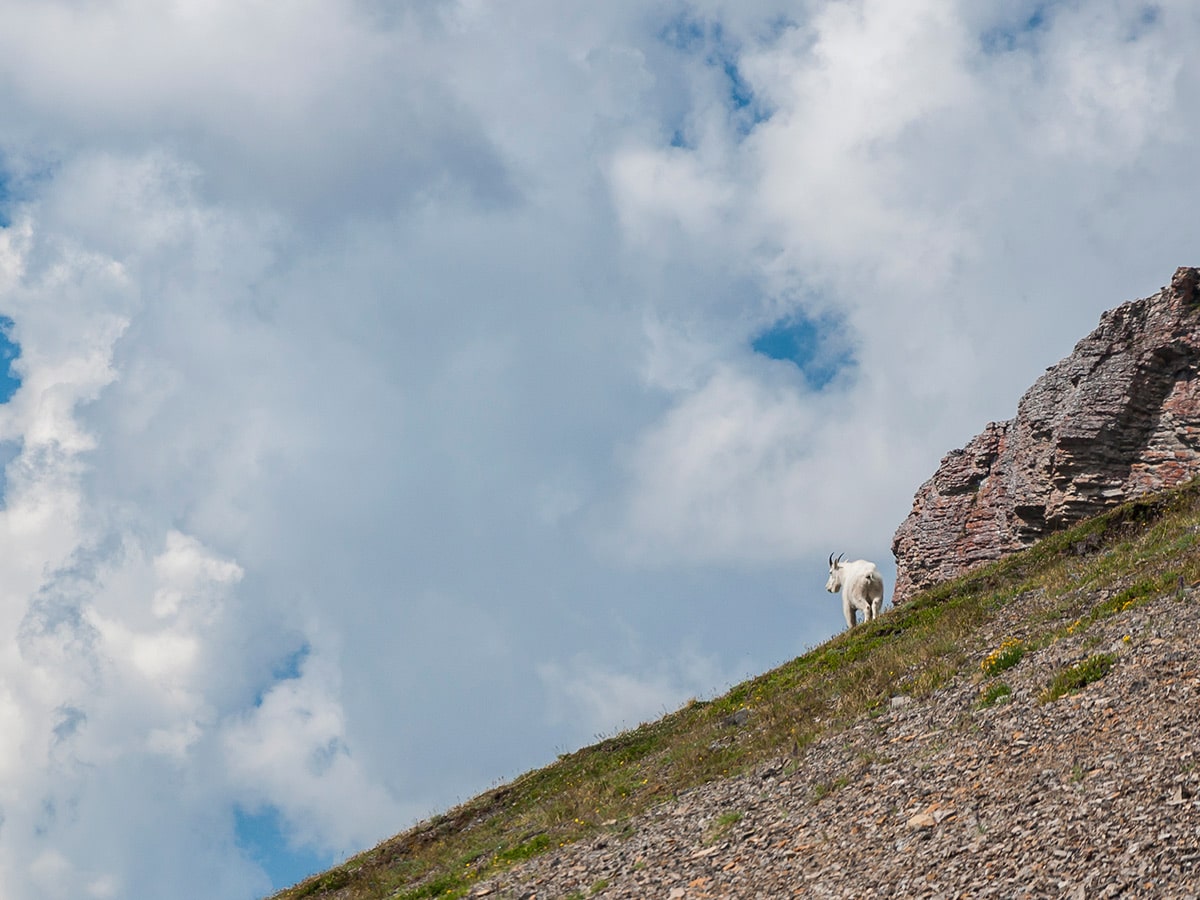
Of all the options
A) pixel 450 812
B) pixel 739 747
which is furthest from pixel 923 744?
pixel 450 812

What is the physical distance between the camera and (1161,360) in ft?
145

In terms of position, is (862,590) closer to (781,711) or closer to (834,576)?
(834,576)

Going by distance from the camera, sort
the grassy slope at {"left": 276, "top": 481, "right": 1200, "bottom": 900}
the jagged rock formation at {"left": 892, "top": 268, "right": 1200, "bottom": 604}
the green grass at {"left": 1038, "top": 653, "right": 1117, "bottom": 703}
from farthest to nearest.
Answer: the jagged rock formation at {"left": 892, "top": 268, "right": 1200, "bottom": 604}, the grassy slope at {"left": 276, "top": 481, "right": 1200, "bottom": 900}, the green grass at {"left": 1038, "top": 653, "right": 1117, "bottom": 703}

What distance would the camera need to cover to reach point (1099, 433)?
142 ft

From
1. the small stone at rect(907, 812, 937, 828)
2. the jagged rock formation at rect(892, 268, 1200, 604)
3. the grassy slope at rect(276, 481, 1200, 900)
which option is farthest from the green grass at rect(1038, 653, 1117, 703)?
the jagged rock formation at rect(892, 268, 1200, 604)

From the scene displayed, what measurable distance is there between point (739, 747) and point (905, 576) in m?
29.2

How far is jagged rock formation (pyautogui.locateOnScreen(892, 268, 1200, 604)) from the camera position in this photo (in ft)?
142

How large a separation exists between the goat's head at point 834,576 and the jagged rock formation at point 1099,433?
3736 millimetres

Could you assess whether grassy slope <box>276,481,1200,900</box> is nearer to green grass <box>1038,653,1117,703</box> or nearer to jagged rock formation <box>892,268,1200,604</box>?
green grass <box>1038,653,1117,703</box>

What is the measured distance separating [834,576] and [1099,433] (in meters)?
11.7

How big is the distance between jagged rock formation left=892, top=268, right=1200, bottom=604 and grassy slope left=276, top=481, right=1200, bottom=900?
6.51 m

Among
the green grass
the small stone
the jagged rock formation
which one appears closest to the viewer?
the small stone

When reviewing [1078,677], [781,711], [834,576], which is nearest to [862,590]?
[834,576]

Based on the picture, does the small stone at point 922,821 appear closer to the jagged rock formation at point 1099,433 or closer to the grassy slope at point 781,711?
the grassy slope at point 781,711
